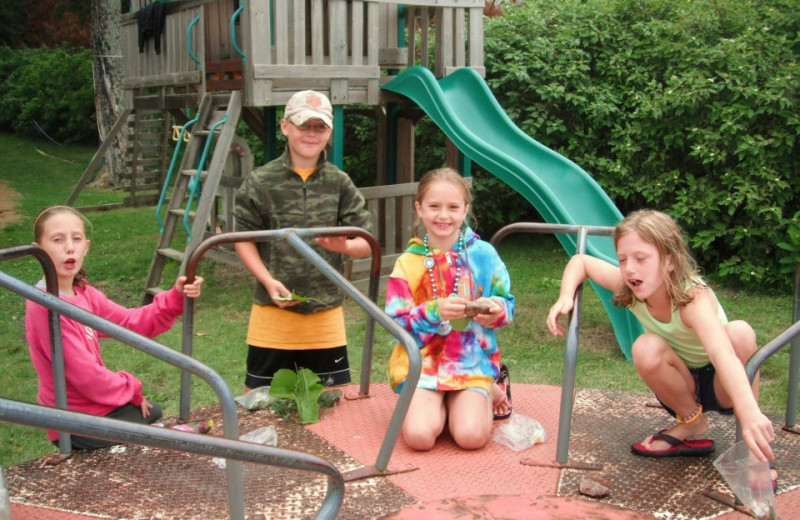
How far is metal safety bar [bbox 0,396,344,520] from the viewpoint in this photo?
1.24 meters

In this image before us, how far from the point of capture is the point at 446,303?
9.25 feet

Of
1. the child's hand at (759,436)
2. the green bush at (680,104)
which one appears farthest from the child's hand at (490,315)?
the green bush at (680,104)

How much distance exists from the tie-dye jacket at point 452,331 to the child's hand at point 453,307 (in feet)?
0.67

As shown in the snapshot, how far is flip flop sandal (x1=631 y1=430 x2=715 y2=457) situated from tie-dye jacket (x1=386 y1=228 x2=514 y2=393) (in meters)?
0.61

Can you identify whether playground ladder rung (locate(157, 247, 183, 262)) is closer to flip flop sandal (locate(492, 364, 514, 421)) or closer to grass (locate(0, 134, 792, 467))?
grass (locate(0, 134, 792, 467))

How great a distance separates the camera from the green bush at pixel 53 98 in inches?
762

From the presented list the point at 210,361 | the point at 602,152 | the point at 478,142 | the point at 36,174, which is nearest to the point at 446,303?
the point at 210,361

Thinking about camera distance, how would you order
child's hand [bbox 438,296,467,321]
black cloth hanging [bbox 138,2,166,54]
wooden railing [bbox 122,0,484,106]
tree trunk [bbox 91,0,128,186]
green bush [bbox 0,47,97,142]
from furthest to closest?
green bush [bbox 0,47,97,142]
tree trunk [bbox 91,0,128,186]
black cloth hanging [bbox 138,2,166,54]
wooden railing [bbox 122,0,484,106]
child's hand [bbox 438,296,467,321]

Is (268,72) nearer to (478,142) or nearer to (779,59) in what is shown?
(478,142)

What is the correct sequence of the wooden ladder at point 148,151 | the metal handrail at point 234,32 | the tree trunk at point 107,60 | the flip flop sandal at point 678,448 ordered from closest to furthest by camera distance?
the flip flop sandal at point 678,448 < the metal handrail at point 234,32 < the wooden ladder at point 148,151 < the tree trunk at point 107,60

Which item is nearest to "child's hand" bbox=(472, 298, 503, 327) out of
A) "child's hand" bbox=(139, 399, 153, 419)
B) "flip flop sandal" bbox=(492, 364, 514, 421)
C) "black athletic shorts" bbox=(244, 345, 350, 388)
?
"flip flop sandal" bbox=(492, 364, 514, 421)

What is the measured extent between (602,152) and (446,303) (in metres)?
5.60

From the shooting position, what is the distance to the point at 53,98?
65.0ft

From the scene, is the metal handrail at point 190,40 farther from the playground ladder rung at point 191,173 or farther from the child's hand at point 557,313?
the child's hand at point 557,313
